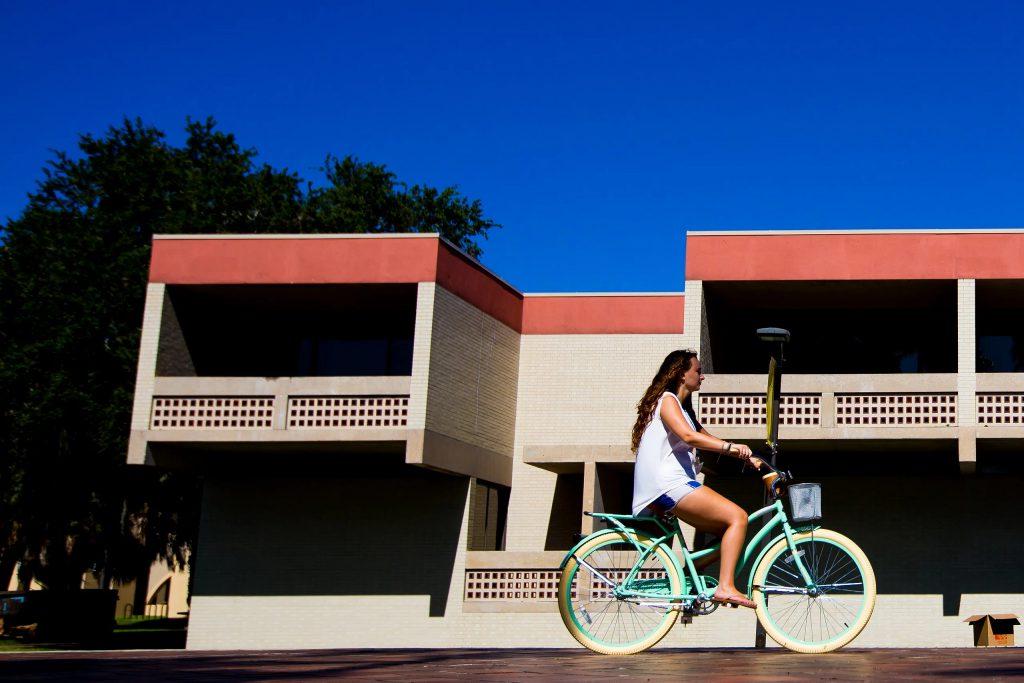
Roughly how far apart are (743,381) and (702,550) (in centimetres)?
1363

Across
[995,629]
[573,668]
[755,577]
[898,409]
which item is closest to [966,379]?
[898,409]

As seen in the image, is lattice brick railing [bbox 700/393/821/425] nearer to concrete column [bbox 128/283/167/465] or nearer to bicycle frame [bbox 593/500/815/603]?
concrete column [bbox 128/283/167/465]

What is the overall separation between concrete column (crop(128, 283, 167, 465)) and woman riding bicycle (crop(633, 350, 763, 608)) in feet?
51.3

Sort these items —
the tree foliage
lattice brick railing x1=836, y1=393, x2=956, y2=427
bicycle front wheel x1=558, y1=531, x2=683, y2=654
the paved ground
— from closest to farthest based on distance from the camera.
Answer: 1. the paved ground
2. bicycle front wheel x1=558, y1=531, x2=683, y2=654
3. lattice brick railing x1=836, y1=393, x2=956, y2=427
4. the tree foliage

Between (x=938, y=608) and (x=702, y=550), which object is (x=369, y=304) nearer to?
(x=938, y=608)

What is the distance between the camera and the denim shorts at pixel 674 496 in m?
8.02

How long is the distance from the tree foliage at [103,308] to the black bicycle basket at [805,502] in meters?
23.1

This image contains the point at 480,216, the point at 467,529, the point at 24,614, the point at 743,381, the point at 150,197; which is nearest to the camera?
the point at 743,381

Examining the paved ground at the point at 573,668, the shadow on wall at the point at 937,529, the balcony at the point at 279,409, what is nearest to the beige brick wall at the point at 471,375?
the balcony at the point at 279,409

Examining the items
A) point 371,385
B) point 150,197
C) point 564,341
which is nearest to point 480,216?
point 150,197

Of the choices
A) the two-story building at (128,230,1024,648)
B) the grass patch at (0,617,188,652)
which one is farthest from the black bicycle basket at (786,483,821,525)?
the grass patch at (0,617,188,652)

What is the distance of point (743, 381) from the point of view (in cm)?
2155

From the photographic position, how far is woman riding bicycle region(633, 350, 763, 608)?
25.9ft

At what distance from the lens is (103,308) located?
29969 mm
